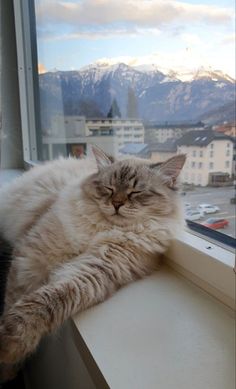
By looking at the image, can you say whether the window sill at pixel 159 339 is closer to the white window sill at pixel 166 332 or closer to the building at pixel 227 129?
the white window sill at pixel 166 332

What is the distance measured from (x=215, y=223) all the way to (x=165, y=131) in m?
0.39

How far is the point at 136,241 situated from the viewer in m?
0.90

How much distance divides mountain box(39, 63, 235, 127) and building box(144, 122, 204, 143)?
0.02 m

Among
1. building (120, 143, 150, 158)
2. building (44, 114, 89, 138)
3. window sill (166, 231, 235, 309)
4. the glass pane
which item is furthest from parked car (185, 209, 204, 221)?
building (44, 114, 89, 138)

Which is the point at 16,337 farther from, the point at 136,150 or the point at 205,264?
the point at 136,150

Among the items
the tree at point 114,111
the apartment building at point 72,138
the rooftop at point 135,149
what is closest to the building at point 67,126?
the apartment building at point 72,138

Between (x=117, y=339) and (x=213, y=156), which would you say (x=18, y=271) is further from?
(x=213, y=156)

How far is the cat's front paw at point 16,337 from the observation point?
0.67 m

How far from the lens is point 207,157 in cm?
98

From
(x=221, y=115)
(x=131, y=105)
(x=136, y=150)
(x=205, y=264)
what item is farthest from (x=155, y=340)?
(x=131, y=105)

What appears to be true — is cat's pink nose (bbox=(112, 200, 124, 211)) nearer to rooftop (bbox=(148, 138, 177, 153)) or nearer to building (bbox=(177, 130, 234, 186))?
building (bbox=(177, 130, 234, 186))

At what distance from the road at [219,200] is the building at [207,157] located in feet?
0.07

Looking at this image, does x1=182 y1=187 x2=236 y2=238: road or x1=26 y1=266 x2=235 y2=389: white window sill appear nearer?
x1=26 y1=266 x2=235 y2=389: white window sill

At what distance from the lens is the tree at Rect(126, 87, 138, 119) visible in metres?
1.39
